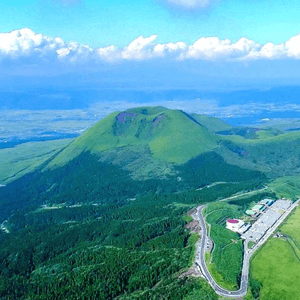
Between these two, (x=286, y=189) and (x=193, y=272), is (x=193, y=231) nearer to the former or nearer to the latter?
(x=193, y=272)

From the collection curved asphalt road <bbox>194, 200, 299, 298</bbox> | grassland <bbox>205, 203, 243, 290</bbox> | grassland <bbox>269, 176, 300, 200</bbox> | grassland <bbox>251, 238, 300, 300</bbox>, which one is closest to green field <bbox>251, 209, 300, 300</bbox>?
grassland <bbox>251, 238, 300, 300</bbox>

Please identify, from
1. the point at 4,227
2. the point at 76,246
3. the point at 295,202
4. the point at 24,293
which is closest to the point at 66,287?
the point at 24,293

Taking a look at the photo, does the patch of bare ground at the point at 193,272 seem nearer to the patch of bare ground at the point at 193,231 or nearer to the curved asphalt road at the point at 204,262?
the patch of bare ground at the point at 193,231

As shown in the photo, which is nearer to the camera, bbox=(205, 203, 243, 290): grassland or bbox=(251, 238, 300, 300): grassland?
bbox=(251, 238, 300, 300): grassland

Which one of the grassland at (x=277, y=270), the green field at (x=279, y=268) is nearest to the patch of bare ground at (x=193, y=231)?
the green field at (x=279, y=268)

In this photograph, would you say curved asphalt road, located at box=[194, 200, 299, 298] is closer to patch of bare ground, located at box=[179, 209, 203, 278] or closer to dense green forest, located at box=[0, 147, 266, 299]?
patch of bare ground, located at box=[179, 209, 203, 278]

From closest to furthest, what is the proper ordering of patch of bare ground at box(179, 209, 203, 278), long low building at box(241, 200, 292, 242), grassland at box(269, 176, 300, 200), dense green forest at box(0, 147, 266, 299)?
patch of bare ground at box(179, 209, 203, 278), dense green forest at box(0, 147, 266, 299), long low building at box(241, 200, 292, 242), grassland at box(269, 176, 300, 200)
